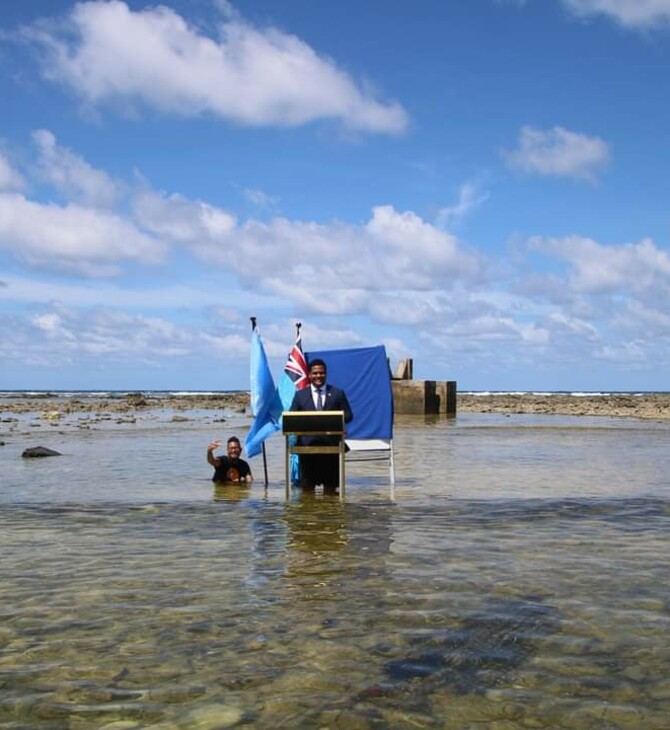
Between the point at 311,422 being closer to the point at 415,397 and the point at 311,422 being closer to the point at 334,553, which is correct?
the point at 334,553

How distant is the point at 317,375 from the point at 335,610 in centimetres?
666

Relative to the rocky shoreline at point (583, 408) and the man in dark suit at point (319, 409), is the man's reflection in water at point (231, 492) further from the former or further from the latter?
the rocky shoreline at point (583, 408)

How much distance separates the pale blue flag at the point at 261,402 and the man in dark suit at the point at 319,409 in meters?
0.53

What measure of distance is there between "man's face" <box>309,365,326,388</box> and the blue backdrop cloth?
3.06ft

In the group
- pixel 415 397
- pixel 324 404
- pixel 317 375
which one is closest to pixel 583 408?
pixel 415 397

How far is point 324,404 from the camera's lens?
41.4 feet

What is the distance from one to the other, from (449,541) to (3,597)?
4.56 m

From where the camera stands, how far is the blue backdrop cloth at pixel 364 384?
1355 centimetres

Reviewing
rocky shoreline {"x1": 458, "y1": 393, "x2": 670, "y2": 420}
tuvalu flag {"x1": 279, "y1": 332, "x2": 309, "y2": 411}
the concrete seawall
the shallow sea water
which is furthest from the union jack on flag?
rocky shoreline {"x1": 458, "y1": 393, "x2": 670, "y2": 420}

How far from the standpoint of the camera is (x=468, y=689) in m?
4.59

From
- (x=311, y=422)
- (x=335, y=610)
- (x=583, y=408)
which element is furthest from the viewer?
(x=583, y=408)

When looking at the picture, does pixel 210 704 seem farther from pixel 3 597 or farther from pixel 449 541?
pixel 449 541

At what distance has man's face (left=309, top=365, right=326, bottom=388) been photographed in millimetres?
12516

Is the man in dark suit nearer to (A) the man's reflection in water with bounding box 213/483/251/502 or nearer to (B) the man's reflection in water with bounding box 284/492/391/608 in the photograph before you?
(B) the man's reflection in water with bounding box 284/492/391/608
